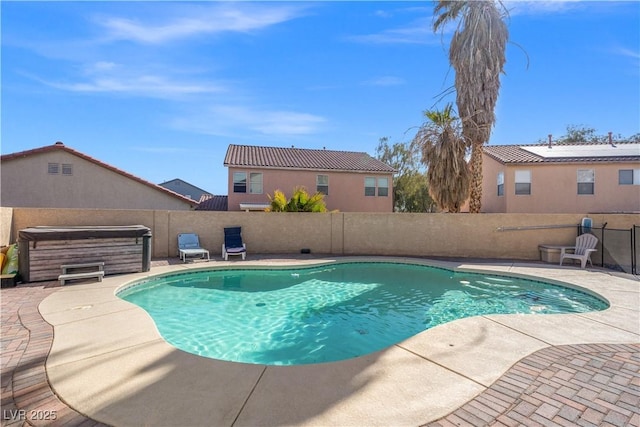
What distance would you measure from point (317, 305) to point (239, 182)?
49.4ft

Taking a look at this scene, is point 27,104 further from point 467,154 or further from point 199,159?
point 467,154

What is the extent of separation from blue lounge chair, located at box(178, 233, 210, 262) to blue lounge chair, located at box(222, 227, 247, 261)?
29.5 inches

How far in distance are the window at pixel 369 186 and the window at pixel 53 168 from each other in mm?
18868

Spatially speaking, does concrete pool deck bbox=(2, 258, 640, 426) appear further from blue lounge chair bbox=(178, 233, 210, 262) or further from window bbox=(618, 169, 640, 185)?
window bbox=(618, 169, 640, 185)

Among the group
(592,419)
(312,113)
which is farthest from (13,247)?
(312,113)

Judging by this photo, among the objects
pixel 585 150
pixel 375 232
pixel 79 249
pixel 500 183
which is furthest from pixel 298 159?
pixel 585 150

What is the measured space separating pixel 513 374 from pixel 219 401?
320cm

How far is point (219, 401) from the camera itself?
117 inches

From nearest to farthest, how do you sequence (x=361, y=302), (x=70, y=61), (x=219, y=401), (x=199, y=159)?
1. (x=219, y=401)
2. (x=361, y=302)
3. (x=70, y=61)
4. (x=199, y=159)

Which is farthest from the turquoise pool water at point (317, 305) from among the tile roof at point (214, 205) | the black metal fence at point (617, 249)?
the tile roof at point (214, 205)

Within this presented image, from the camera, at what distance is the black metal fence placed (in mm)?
10234

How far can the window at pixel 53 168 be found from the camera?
16.7 meters

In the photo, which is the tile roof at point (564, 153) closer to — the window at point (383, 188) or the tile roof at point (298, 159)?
the window at point (383, 188)

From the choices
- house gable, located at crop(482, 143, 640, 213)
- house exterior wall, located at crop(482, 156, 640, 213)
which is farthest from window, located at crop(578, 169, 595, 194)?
house exterior wall, located at crop(482, 156, 640, 213)
